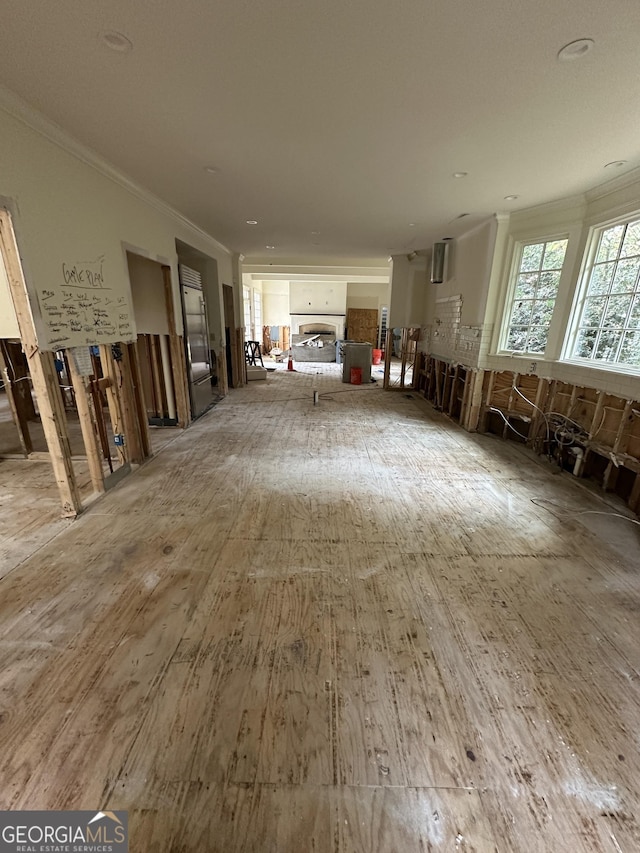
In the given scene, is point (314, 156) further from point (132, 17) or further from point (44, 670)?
point (44, 670)

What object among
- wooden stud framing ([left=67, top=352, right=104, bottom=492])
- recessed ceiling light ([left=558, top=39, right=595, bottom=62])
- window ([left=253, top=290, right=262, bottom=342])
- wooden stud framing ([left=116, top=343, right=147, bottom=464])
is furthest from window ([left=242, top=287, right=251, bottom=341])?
recessed ceiling light ([left=558, top=39, right=595, bottom=62])

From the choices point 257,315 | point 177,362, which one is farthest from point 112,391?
point 257,315

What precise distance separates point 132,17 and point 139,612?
9.77ft

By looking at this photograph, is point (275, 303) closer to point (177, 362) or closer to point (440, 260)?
point (440, 260)

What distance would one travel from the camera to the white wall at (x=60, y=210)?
2.28m

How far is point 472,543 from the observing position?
8.56 ft

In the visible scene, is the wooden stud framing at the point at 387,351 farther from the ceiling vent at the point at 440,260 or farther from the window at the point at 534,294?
the window at the point at 534,294

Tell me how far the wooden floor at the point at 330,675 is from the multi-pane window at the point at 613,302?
1768mm

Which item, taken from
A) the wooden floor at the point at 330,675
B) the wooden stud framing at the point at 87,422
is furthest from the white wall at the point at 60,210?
the wooden floor at the point at 330,675

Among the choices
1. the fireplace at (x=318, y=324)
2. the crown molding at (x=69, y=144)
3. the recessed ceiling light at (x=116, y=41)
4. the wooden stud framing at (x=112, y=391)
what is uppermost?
the recessed ceiling light at (x=116, y=41)

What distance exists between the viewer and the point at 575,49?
1754 millimetres

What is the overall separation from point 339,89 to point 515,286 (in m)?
3.77

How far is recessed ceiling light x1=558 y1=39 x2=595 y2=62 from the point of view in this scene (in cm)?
171

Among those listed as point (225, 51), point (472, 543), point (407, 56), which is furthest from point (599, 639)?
point (225, 51)
